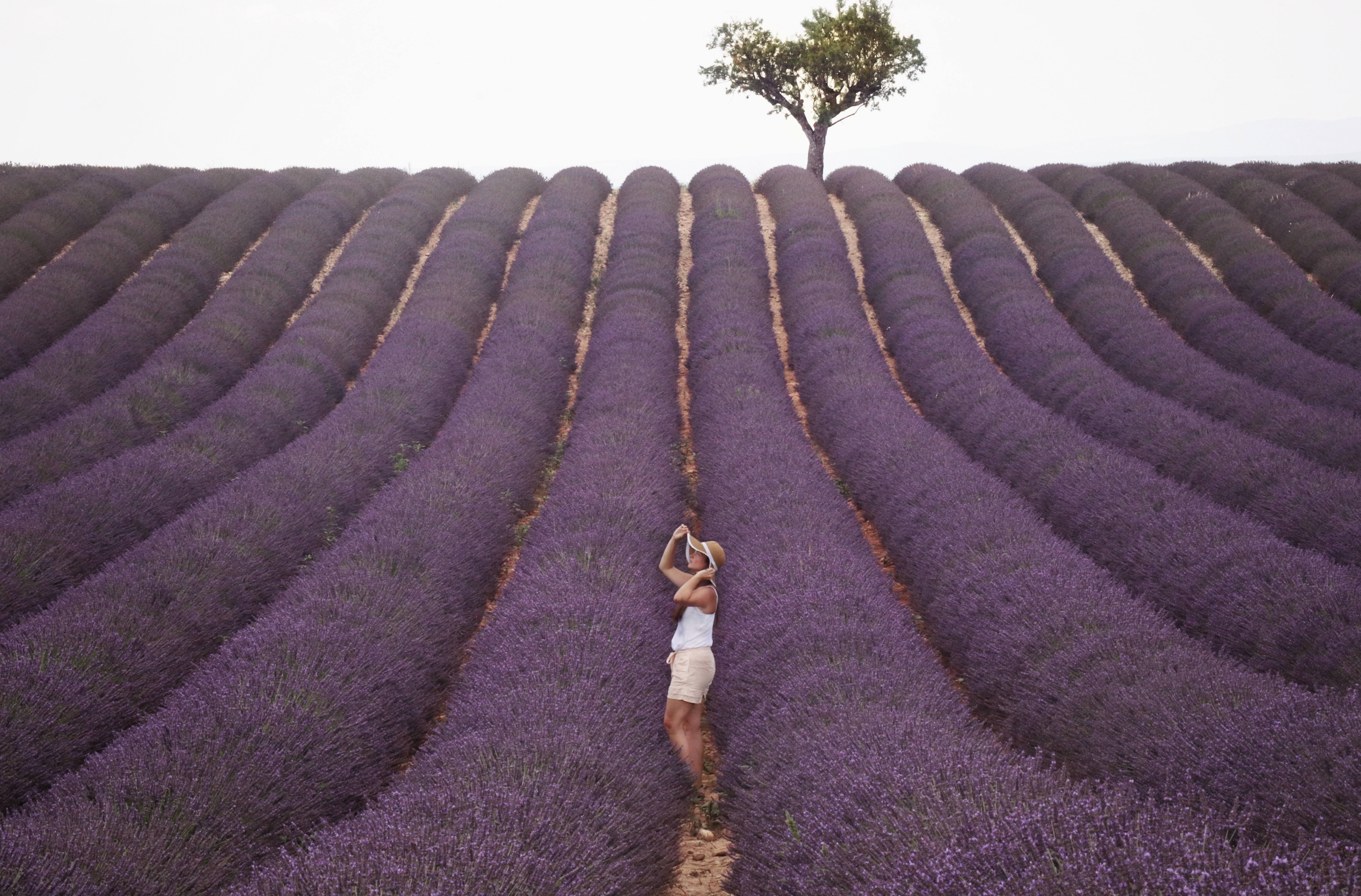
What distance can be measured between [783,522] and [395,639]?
2332mm

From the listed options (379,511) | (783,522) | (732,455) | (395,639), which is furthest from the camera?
(732,455)

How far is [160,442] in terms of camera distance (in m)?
7.01

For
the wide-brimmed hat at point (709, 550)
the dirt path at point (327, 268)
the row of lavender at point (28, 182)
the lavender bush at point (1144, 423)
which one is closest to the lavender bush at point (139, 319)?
the dirt path at point (327, 268)

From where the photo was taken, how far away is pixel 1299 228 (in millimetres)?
13492

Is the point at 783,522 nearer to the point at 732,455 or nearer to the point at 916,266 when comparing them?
the point at 732,455

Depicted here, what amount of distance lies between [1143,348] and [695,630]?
25.5 feet

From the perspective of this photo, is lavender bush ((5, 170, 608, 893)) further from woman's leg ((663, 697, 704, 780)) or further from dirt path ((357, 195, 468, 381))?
dirt path ((357, 195, 468, 381))

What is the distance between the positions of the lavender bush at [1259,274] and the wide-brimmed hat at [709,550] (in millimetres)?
6568

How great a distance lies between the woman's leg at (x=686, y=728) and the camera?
378 cm

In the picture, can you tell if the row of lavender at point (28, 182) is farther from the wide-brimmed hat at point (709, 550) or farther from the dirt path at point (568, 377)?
the wide-brimmed hat at point (709, 550)

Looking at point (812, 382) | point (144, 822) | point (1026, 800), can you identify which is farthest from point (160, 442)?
point (1026, 800)

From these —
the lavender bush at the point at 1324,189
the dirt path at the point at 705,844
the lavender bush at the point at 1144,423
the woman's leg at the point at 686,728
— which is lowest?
the dirt path at the point at 705,844

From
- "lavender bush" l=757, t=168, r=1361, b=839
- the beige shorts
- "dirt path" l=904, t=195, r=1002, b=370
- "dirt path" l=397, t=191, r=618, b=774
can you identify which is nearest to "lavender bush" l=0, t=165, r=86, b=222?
"dirt path" l=397, t=191, r=618, b=774

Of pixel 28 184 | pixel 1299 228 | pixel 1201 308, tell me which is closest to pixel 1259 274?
pixel 1201 308
